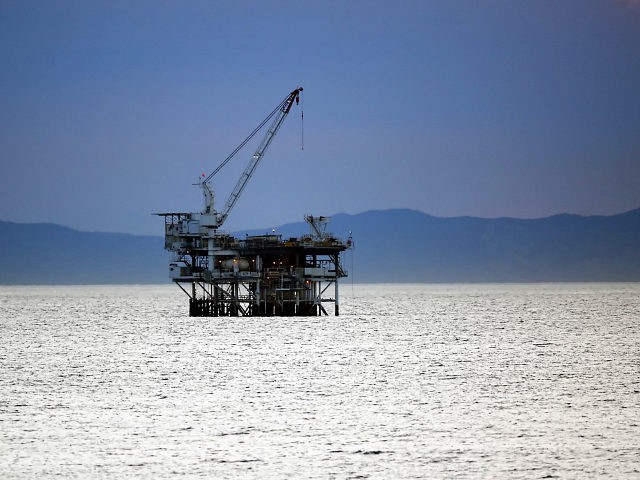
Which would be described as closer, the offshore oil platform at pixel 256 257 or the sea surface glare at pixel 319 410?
the sea surface glare at pixel 319 410

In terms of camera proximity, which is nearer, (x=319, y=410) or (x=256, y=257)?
(x=319, y=410)

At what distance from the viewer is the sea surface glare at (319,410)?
110 ft

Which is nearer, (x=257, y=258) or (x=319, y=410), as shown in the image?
(x=319, y=410)

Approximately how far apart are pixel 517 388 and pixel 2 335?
6738cm

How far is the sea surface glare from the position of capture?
33625 millimetres

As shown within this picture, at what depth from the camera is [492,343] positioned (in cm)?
9031

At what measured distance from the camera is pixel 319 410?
148 feet

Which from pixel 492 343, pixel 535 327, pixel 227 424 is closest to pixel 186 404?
pixel 227 424

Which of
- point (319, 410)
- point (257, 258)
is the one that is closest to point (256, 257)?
point (257, 258)

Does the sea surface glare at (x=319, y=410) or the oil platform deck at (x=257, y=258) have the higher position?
the oil platform deck at (x=257, y=258)

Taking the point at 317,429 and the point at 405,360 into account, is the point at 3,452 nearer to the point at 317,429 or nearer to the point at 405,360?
the point at 317,429

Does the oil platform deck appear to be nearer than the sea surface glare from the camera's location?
No

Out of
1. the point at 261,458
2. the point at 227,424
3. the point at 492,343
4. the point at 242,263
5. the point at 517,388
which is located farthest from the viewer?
the point at 242,263

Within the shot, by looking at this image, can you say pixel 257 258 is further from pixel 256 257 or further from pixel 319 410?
pixel 319 410
